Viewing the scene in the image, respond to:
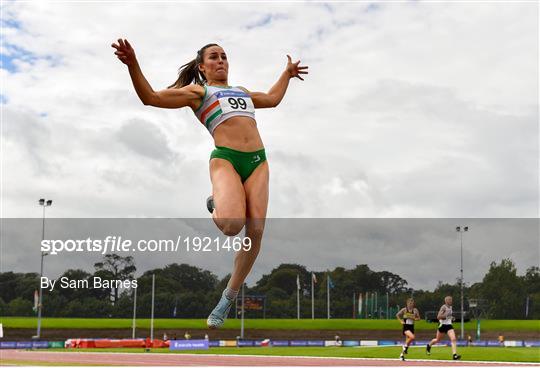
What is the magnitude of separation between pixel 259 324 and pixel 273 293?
13.4 meters

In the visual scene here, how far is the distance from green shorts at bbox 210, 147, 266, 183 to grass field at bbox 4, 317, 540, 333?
78443 mm

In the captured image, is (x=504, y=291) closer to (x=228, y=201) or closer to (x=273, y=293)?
(x=273, y=293)

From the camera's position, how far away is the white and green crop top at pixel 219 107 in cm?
834

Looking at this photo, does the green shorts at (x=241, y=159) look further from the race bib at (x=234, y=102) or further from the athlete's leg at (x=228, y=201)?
the race bib at (x=234, y=102)

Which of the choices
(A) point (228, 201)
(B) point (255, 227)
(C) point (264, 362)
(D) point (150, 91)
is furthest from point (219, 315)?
(C) point (264, 362)

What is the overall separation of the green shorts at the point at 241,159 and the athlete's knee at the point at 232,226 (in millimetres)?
662

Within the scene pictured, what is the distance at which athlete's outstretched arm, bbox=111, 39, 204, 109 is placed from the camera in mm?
7398

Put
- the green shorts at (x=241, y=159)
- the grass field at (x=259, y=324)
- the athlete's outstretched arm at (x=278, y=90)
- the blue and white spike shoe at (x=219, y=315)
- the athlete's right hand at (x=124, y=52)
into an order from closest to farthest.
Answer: the athlete's right hand at (x=124, y=52) < the green shorts at (x=241, y=159) < the blue and white spike shoe at (x=219, y=315) < the athlete's outstretched arm at (x=278, y=90) < the grass field at (x=259, y=324)

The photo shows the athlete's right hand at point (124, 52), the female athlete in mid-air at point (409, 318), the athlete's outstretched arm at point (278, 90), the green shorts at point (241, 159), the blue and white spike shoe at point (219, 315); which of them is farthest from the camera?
the female athlete in mid-air at point (409, 318)

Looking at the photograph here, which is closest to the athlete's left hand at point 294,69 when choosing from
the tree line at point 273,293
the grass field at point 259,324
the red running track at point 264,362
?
the red running track at point 264,362

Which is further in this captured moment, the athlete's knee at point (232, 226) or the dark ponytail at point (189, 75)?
the dark ponytail at point (189, 75)

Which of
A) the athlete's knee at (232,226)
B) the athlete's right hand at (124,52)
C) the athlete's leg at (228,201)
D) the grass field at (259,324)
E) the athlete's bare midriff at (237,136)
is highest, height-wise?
the athlete's right hand at (124,52)

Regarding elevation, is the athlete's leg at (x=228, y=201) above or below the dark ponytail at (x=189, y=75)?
below

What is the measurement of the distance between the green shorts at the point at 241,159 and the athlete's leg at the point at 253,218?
6cm
